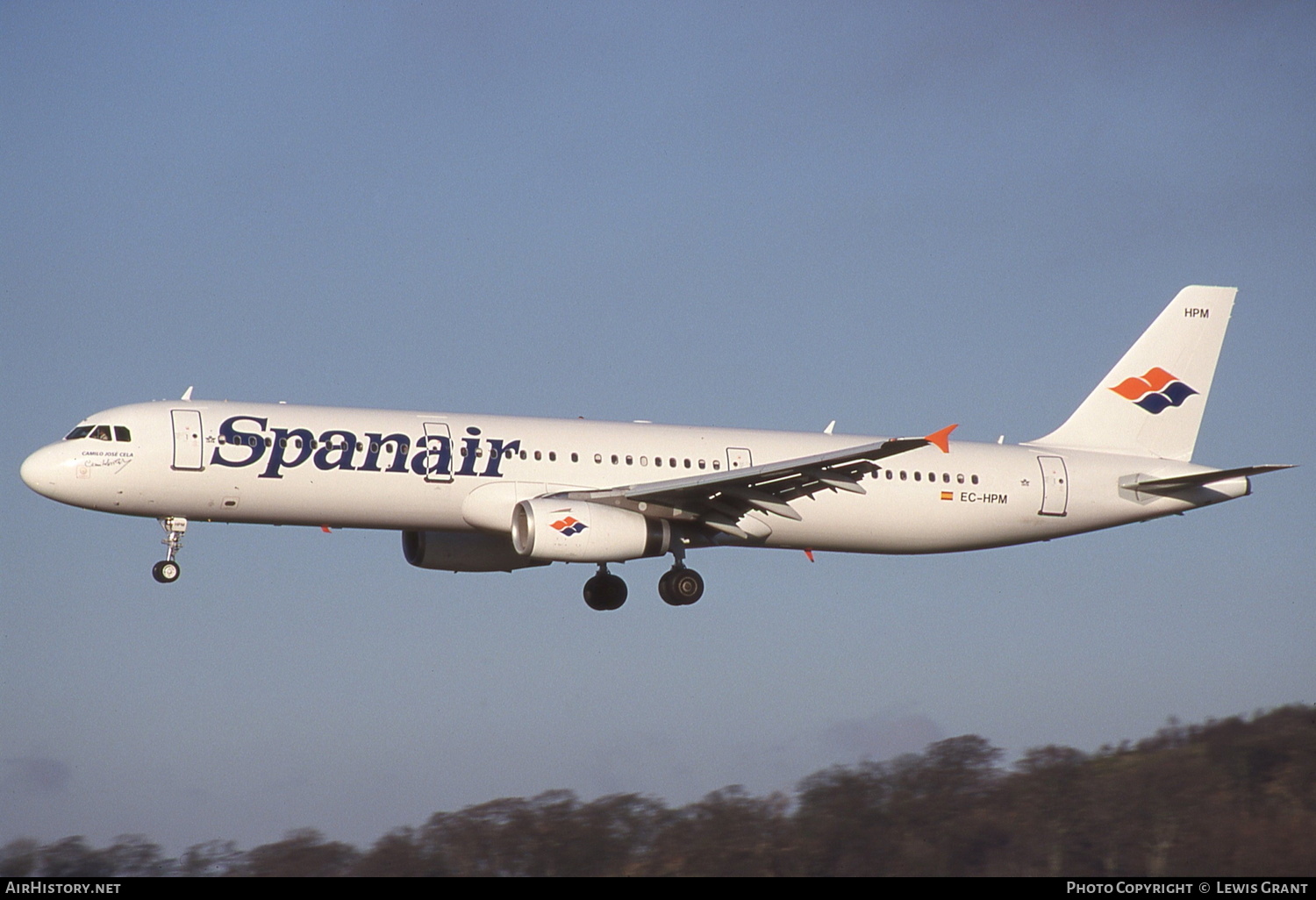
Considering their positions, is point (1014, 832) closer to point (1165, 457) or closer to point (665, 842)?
point (665, 842)

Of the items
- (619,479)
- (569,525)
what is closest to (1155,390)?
(619,479)

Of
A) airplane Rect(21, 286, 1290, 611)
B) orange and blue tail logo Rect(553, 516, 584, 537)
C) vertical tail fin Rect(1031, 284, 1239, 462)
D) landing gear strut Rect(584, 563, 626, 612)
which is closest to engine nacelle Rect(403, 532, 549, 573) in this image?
airplane Rect(21, 286, 1290, 611)

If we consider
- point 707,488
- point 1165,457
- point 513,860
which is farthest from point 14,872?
point 1165,457

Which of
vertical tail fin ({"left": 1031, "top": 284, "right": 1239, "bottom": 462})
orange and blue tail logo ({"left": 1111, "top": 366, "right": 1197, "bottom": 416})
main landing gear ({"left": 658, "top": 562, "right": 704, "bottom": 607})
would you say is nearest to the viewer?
main landing gear ({"left": 658, "top": 562, "right": 704, "bottom": 607})

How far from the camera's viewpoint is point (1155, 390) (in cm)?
5391

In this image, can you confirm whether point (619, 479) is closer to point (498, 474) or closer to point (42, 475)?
point (498, 474)

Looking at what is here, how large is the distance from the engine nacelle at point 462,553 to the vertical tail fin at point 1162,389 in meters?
15.2

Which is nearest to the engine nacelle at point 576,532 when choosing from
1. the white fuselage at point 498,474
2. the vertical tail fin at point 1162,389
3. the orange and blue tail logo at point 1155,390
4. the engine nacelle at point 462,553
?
the white fuselage at point 498,474

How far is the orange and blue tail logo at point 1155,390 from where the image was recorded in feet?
176

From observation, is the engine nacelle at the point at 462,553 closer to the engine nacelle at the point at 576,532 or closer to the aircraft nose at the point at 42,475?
the engine nacelle at the point at 576,532

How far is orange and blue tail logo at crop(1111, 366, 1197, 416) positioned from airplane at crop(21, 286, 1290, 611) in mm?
52

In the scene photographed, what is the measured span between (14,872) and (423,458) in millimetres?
13008

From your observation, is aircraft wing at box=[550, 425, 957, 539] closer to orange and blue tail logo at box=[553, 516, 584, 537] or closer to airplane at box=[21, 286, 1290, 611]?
airplane at box=[21, 286, 1290, 611]

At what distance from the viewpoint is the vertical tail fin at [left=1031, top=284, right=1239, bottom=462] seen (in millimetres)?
53219
